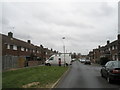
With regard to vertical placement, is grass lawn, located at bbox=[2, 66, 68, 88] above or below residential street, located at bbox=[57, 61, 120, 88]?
above

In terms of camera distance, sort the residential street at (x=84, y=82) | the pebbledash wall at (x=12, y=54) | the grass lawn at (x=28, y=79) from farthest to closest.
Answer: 1. the pebbledash wall at (x=12, y=54)
2. the residential street at (x=84, y=82)
3. the grass lawn at (x=28, y=79)

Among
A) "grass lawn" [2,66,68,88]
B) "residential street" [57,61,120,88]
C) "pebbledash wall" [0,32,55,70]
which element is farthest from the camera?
"pebbledash wall" [0,32,55,70]

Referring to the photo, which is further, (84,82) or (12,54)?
(12,54)

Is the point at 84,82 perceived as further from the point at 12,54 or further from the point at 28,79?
the point at 12,54

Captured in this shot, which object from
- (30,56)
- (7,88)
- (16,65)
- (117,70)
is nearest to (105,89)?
(117,70)

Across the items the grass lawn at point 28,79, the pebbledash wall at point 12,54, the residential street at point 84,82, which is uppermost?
the pebbledash wall at point 12,54

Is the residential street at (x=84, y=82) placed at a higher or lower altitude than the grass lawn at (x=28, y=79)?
lower

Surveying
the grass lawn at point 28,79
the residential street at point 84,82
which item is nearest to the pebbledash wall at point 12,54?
the grass lawn at point 28,79

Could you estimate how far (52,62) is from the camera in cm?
4294

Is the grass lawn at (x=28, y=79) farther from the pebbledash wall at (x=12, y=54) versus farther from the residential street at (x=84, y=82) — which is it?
the pebbledash wall at (x=12, y=54)

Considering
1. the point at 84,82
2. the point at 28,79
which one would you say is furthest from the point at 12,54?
the point at 84,82

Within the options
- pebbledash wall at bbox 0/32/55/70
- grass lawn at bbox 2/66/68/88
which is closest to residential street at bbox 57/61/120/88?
grass lawn at bbox 2/66/68/88

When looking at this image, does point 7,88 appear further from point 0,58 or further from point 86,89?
point 0,58

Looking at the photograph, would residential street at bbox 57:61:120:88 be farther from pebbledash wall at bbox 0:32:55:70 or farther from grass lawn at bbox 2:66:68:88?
pebbledash wall at bbox 0:32:55:70
